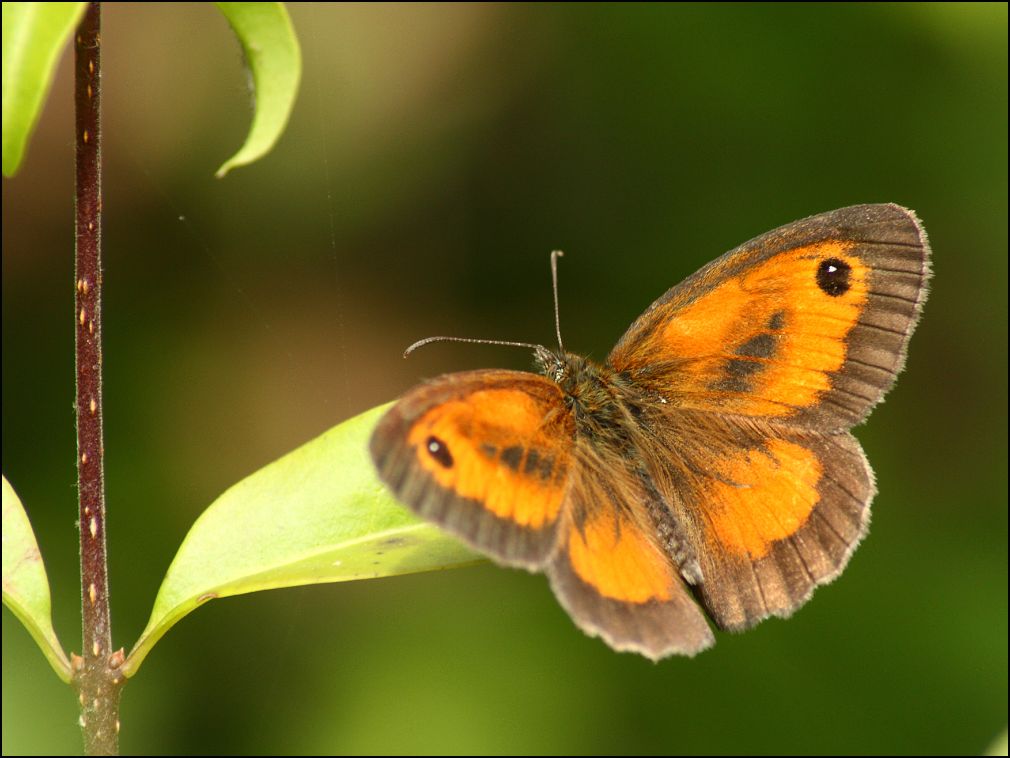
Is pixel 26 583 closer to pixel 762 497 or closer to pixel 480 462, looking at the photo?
pixel 480 462

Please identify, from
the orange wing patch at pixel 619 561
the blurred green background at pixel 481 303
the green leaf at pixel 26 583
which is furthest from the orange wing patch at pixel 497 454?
the blurred green background at pixel 481 303

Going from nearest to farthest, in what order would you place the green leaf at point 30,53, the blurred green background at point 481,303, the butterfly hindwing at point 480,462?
the green leaf at point 30,53
the butterfly hindwing at point 480,462
the blurred green background at point 481,303

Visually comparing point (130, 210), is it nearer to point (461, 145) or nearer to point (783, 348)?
point (461, 145)

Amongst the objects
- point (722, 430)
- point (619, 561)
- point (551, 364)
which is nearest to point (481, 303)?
point (551, 364)

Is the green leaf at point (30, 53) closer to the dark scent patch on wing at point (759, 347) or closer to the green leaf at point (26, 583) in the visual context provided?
the green leaf at point (26, 583)

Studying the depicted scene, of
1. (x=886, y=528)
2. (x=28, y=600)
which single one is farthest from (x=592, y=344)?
(x=28, y=600)

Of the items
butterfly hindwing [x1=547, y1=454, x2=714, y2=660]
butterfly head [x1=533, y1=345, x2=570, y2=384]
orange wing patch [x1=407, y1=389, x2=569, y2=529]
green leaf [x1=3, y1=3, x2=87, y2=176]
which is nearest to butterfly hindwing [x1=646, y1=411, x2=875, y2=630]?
butterfly hindwing [x1=547, y1=454, x2=714, y2=660]

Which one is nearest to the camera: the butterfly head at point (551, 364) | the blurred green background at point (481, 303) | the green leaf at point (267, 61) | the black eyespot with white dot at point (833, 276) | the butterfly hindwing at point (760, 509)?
the green leaf at point (267, 61)
